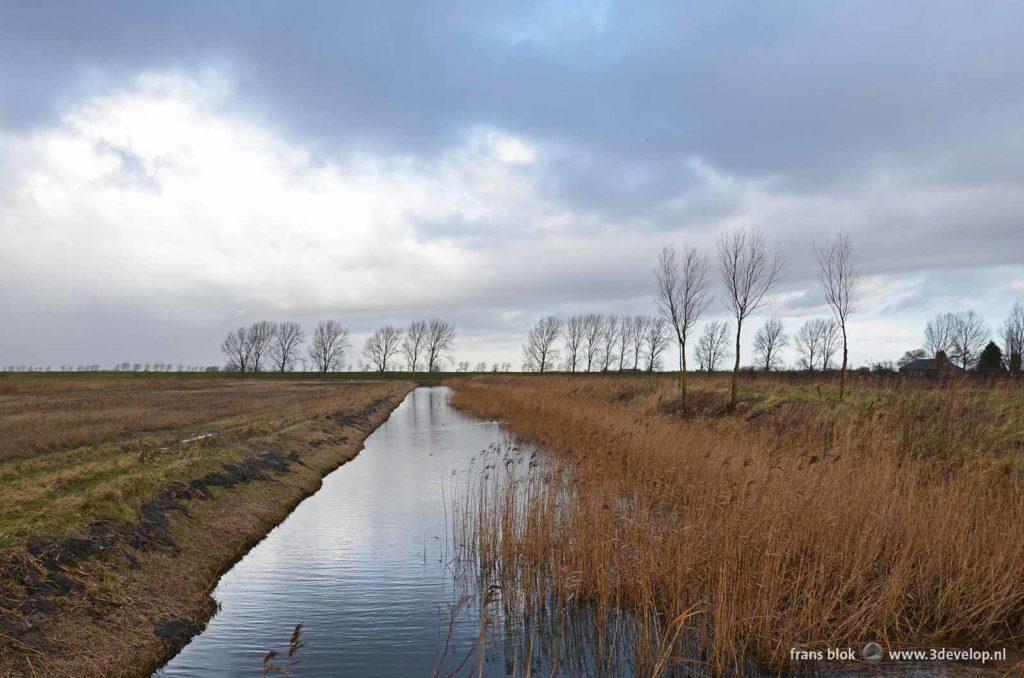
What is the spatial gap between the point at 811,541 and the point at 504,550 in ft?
12.6

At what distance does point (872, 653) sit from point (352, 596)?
5864 mm

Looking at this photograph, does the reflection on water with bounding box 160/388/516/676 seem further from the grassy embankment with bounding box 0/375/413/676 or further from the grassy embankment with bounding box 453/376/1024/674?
the grassy embankment with bounding box 453/376/1024/674

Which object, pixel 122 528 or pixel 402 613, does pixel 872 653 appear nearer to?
pixel 402 613

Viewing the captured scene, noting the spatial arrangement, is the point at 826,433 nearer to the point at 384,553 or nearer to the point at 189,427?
the point at 384,553

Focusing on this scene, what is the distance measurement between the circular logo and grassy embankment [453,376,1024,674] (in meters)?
0.12

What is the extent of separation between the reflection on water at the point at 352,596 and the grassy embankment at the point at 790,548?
36.4 inches

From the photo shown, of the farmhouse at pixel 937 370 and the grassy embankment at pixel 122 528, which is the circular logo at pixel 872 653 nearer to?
the grassy embankment at pixel 122 528

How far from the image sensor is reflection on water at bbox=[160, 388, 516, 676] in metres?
6.61

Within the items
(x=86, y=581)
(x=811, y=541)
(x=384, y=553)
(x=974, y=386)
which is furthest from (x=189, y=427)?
(x=974, y=386)

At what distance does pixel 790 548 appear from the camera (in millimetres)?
7016

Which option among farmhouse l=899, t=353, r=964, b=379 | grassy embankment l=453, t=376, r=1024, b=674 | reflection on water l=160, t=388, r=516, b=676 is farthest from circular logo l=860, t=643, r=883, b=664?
farmhouse l=899, t=353, r=964, b=379

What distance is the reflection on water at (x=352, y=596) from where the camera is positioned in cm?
661

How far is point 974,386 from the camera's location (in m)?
17.2

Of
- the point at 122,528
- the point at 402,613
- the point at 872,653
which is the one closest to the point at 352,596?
the point at 402,613
